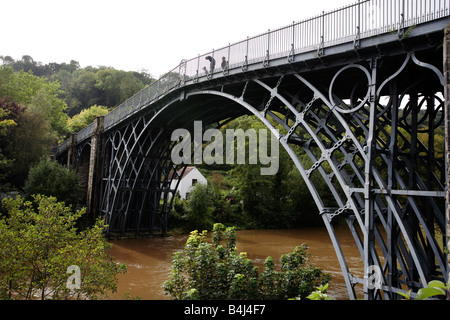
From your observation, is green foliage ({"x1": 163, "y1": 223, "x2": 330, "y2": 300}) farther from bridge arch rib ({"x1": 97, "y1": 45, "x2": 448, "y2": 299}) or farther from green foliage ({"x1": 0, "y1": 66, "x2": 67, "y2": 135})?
green foliage ({"x1": 0, "y1": 66, "x2": 67, "y2": 135})

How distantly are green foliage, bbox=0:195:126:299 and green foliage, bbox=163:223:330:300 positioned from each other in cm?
161

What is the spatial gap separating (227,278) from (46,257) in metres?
4.20

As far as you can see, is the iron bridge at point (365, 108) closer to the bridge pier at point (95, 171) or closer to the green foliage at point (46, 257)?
the green foliage at point (46, 257)

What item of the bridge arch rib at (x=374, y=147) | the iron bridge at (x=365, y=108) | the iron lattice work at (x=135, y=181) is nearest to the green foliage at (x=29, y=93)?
the iron lattice work at (x=135, y=181)

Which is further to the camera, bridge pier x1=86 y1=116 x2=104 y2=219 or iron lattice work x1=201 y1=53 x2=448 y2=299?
bridge pier x1=86 y1=116 x2=104 y2=219

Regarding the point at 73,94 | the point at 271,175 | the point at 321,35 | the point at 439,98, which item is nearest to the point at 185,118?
the point at 321,35

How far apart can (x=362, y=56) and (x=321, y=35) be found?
1.54 meters

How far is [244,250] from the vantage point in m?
22.1

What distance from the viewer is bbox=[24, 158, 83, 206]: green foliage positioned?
76.8 ft

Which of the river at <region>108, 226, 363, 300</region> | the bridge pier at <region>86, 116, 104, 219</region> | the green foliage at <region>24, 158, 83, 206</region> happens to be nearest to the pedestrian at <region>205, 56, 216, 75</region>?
the river at <region>108, 226, 363, 300</region>

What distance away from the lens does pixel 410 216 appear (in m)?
7.81

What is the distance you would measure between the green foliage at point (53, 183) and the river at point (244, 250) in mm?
5014

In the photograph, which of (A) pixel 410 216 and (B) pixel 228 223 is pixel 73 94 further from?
(A) pixel 410 216

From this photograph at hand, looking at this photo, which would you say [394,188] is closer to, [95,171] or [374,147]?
[374,147]
